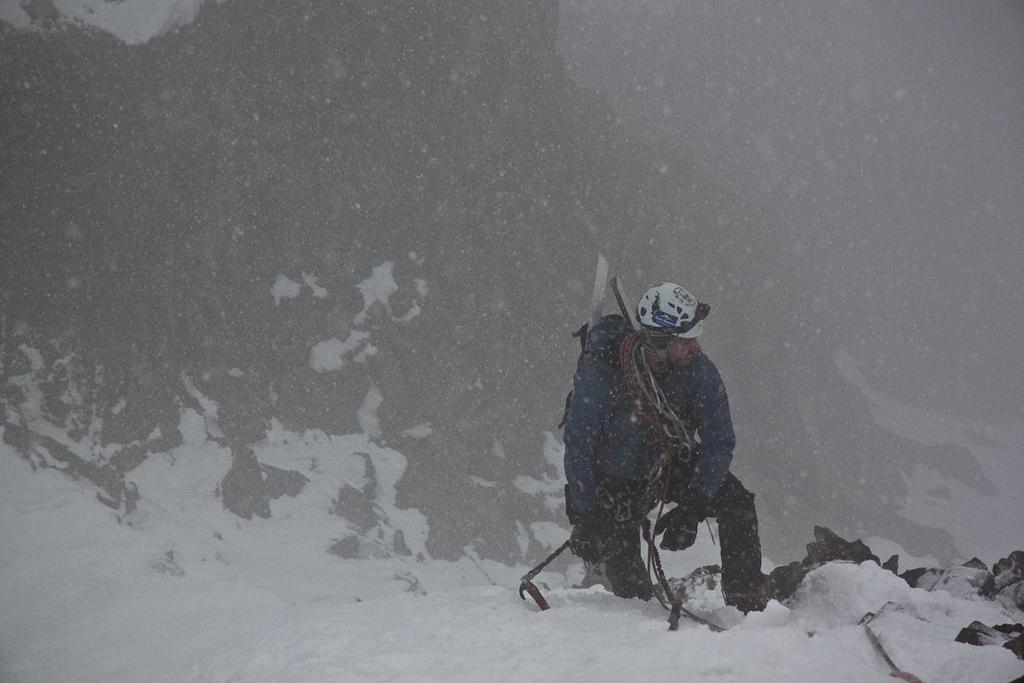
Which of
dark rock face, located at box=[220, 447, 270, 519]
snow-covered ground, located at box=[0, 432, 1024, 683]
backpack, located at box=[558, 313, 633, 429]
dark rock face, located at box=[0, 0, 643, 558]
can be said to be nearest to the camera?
snow-covered ground, located at box=[0, 432, 1024, 683]

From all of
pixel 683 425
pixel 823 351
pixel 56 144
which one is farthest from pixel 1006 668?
pixel 823 351

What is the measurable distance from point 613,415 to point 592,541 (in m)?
0.91

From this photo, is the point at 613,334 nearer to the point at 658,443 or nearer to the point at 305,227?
the point at 658,443

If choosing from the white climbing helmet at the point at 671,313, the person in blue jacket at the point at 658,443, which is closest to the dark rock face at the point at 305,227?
the person in blue jacket at the point at 658,443

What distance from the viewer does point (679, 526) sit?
4.26 metres

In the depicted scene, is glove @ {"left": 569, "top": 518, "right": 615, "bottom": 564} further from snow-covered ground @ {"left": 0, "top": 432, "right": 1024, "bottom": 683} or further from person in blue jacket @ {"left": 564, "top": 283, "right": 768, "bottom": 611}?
snow-covered ground @ {"left": 0, "top": 432, "right": 1024, "bottom": 683}

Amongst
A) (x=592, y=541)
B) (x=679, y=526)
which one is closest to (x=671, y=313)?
(x=679, y=526)

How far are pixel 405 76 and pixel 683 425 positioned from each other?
112 ft

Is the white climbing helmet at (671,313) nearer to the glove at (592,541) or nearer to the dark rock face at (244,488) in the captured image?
the glove at (592,541)

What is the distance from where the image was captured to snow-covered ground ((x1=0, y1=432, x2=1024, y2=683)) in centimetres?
260

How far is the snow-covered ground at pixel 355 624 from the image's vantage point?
2.60 meters

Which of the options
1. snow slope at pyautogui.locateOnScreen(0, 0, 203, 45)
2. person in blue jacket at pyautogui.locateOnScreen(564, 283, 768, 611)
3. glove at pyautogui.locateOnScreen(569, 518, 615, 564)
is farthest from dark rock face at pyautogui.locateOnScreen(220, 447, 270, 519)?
person in blue jacket at pyautogui.locateOnScreen(564, 283, 768, 611)

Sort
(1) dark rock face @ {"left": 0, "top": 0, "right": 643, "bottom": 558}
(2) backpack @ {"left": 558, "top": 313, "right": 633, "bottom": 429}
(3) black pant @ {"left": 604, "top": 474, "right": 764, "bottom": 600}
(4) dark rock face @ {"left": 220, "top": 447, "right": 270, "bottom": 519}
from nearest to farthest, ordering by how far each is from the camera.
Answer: (3) black pant @ {"left": 604, "top": 474, "right": 764, "bottom": 600} < (2) backpack @ {"left": 558, "top": 313, "right": 633, "bottom": 429} < (4) dark rock face @ {"left": 220, "top": 447, "right": 270, "bottom": 519} < (1) dark rock face @ {"left": 0, "top": 0, "right": 643, "bottom": 558}

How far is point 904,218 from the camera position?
334 feet
